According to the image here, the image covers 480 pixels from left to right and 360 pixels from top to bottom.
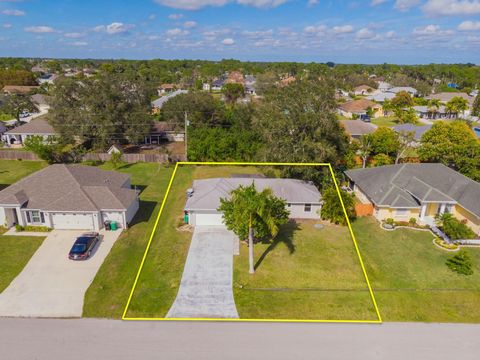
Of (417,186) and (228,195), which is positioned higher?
(417,186)

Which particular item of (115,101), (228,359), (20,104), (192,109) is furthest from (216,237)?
(20,104)

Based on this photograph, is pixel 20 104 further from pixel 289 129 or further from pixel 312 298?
pixel 312 298

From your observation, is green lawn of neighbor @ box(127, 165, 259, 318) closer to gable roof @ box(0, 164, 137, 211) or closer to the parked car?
gable roof @ box(0, 164, 137, 211)

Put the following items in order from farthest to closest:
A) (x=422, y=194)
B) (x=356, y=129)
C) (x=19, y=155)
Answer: (x=356, y=129) → (x=19, y=155) → (x=422, y=194)

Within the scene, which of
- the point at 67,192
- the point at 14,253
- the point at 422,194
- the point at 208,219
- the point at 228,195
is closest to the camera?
the point at 14,253

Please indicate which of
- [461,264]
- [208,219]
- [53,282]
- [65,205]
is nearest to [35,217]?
[65,205]

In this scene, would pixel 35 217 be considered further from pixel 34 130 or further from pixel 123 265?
pixel 34 130

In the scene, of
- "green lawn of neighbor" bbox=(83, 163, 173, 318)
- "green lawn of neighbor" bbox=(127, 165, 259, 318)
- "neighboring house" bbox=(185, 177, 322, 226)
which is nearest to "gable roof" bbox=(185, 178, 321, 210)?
"neighboring house" bbox=(185, 177, 322, 226)
